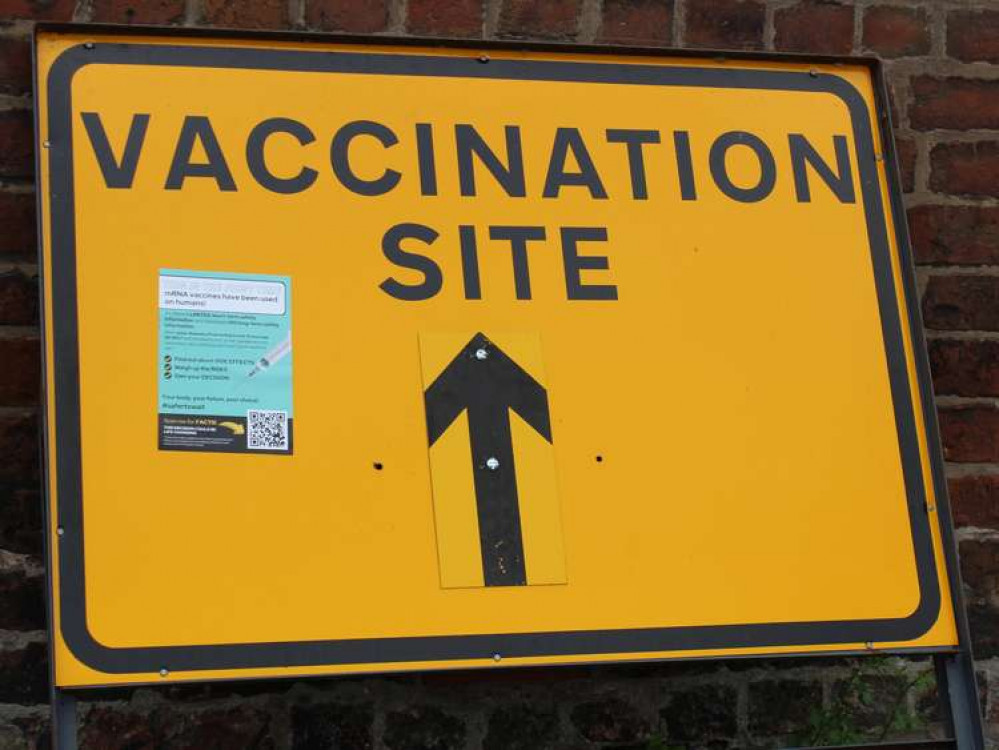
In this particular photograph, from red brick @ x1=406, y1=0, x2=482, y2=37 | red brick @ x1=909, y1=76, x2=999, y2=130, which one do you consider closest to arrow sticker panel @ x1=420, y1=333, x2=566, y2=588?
red brick @ x1=406, y1=0, x2=482, y2=37

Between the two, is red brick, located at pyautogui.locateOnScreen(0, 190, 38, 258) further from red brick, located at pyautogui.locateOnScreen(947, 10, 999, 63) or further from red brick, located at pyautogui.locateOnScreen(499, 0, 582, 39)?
red brick, located at pyautogui.locateOnScreen(947, 10, 999, 63)

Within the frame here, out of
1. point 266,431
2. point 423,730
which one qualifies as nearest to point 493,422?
point 266,431

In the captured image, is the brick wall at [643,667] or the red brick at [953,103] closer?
the brick wall at [643,667]

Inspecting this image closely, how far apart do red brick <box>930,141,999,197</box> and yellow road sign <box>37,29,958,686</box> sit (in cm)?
20

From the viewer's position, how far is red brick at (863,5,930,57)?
2.17 m

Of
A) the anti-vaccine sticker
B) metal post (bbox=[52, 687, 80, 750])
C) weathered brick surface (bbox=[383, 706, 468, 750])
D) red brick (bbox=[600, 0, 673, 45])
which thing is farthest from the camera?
red brick (bbox=[600, 0, 673, 45])

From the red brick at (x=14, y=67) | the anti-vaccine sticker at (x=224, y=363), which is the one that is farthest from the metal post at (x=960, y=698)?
the red brick at (x=14, y=67)

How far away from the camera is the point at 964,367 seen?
2.13 meters

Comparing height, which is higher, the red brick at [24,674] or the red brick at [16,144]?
the red brick at [16,144]

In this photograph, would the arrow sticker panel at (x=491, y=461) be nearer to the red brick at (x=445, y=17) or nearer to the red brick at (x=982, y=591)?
the red brick at (x=445, y=17)

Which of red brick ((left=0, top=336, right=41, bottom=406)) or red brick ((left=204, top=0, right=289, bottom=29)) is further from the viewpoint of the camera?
red brick ((left=204, top=0, right=289, bottom=29))

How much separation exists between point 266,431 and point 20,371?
0.38 meters

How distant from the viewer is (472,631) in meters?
1.70

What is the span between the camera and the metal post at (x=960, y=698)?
70.5 inches
